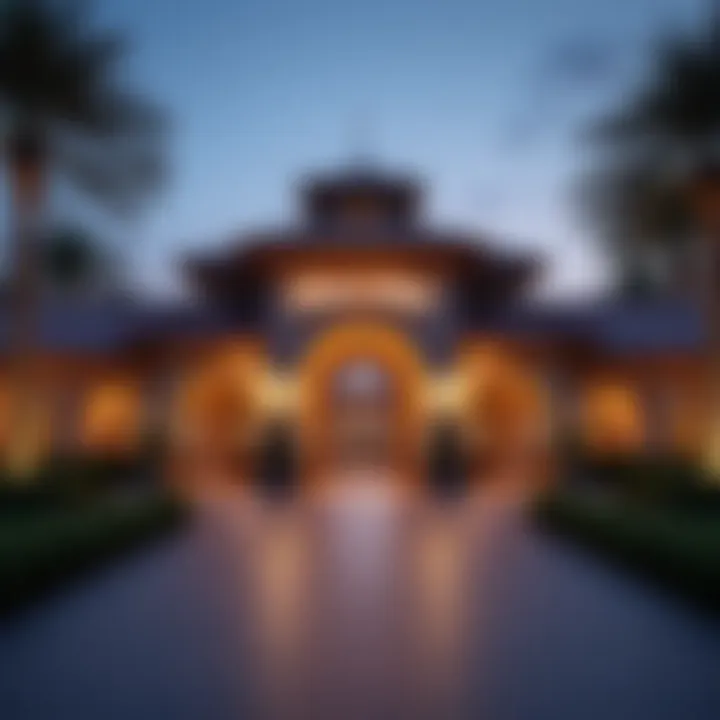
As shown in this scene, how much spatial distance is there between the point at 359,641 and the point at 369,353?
61.5ft

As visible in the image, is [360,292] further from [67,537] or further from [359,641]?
[359,641]

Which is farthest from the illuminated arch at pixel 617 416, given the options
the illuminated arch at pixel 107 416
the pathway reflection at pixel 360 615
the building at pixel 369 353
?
the illuminated arch at pixel 107 416

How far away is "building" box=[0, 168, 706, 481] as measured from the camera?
2502cm

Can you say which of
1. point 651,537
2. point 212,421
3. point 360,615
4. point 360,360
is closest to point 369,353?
point 360,360

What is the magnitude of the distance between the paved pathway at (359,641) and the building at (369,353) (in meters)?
11.5

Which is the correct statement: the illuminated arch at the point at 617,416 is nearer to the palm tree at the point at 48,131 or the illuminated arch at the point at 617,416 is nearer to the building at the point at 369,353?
the building at the point at 369,353

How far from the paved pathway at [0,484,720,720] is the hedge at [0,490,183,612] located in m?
0.30

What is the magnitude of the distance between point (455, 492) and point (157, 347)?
9.68 metres

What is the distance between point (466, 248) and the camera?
82.3ft

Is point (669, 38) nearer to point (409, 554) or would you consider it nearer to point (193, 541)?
point (409, 554)

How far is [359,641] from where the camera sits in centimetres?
805

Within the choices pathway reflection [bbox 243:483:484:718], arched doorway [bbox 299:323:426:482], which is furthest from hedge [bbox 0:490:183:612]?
arched doorway [bbox 299:323:426:482]

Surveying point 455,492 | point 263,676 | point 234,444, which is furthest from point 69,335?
point 263,676

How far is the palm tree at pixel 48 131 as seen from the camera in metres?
17.4
